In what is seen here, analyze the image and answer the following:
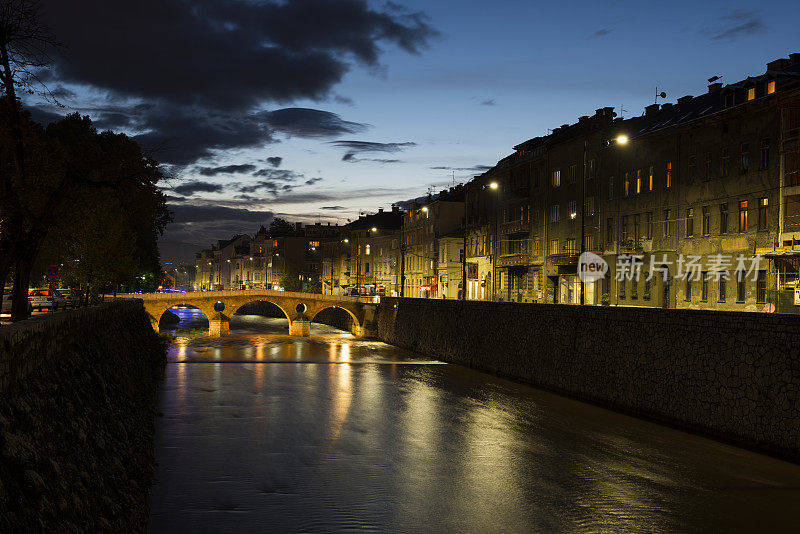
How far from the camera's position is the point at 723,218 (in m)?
43.3

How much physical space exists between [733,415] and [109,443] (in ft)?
71.5

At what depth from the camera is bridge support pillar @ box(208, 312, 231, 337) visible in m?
90.6

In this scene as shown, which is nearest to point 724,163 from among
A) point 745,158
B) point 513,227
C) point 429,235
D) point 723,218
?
point 745,158

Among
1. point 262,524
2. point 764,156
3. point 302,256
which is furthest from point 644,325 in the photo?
point 302,256

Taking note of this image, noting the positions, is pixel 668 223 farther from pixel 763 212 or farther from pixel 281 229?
pixel 281 229

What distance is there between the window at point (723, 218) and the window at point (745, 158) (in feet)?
7.91

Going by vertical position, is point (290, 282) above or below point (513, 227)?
below

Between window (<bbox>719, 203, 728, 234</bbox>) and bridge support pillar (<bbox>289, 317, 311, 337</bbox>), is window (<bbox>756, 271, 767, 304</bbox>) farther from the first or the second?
bridge support pillar (<bbox>289, 317, 311, 337</bbox>)

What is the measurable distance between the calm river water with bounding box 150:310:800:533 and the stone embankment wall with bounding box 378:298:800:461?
3.08 ft

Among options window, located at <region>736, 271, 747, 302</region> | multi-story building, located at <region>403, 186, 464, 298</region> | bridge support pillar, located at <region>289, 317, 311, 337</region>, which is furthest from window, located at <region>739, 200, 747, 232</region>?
bridge support pillar, located at <region>289, 317, 311, 337</region>

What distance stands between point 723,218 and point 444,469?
26448 mm

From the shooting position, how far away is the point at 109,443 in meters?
18.2

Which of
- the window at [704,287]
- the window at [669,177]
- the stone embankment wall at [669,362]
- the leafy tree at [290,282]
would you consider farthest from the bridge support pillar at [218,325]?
the leafy tree at [290,282]

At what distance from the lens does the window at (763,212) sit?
131 feet
